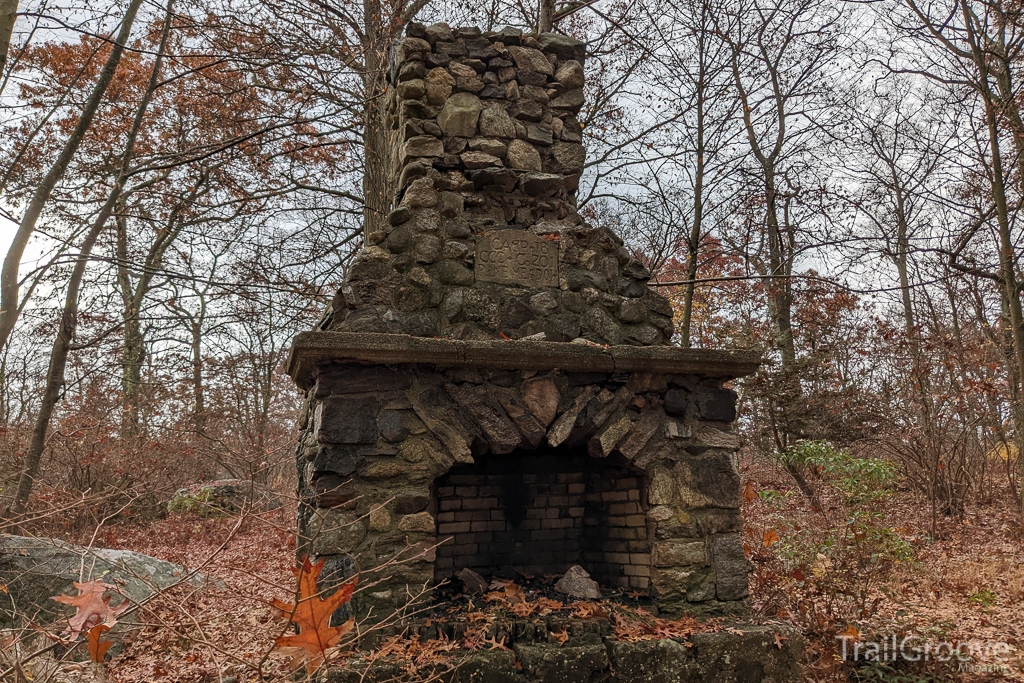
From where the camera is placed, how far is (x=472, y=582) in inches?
198

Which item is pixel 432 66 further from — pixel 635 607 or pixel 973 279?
pixel 973 279

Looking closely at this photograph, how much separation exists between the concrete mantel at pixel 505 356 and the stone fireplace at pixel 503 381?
0.04 ft

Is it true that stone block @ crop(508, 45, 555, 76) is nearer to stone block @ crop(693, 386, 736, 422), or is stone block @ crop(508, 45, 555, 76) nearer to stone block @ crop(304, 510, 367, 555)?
stone block @ crop(693, 386, 736, 422)

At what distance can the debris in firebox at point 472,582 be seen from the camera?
496 cm

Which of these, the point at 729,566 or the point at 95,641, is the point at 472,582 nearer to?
the point at 729,566

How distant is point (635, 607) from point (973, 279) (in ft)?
25.5

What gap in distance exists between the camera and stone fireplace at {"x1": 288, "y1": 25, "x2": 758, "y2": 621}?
4.42 m

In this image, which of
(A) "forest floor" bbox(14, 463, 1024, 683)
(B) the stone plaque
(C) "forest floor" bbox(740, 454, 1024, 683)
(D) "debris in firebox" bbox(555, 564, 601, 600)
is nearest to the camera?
(A) "forest floor" bbox(14, 463, 1024, 683)

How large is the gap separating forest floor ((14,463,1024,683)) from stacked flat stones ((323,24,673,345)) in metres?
1.75

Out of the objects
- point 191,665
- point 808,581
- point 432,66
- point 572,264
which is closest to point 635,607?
point 808,581

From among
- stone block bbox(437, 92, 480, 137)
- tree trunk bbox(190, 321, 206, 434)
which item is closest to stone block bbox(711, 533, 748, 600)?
stone block bbox(437, 92, 480, 137)

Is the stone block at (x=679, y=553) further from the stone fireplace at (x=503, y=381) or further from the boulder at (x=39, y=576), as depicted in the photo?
the boulder at (x=39, y=576)

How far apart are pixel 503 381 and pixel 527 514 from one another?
1.60m

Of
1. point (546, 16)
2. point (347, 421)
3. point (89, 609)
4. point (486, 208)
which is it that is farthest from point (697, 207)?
point (89, 609)
